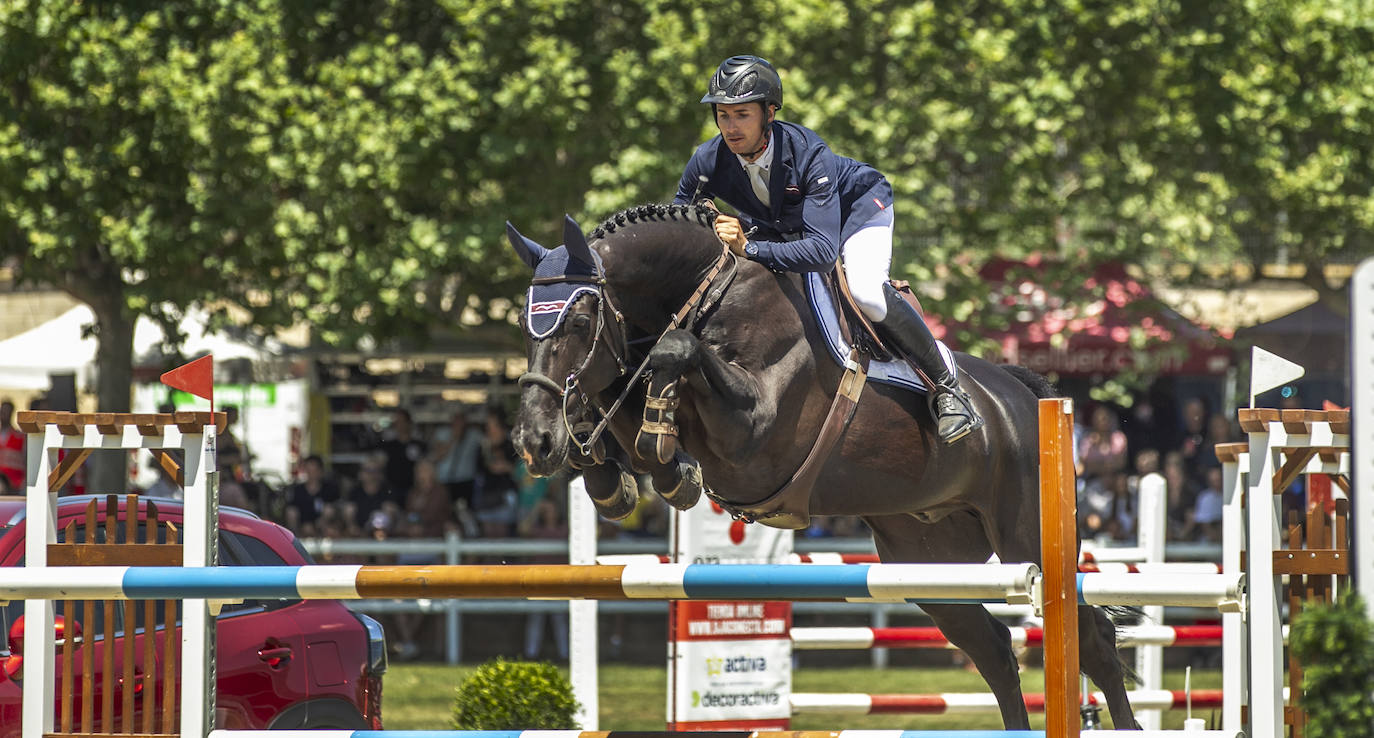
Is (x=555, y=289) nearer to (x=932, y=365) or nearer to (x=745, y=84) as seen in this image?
A: (x=745, y=84)

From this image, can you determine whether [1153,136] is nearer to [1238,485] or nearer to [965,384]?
[965,384]

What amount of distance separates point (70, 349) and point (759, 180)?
463 inches

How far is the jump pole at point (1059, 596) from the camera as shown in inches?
124

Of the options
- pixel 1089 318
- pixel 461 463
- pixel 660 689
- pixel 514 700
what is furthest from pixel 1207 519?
pixel 514 700

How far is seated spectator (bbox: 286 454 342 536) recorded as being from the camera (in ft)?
41.1

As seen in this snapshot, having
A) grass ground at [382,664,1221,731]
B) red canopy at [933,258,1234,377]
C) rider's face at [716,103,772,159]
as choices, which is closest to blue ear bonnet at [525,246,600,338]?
rider's face at [716,103,772,159]

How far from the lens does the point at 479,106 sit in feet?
41.0

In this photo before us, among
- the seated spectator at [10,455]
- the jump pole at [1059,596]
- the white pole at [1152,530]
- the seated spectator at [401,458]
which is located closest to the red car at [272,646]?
the jump pole at [1059,596]

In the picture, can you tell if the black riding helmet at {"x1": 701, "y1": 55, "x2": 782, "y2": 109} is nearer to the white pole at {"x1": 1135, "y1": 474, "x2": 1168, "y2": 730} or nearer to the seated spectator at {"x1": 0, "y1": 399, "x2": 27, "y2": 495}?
the white pole at {"x1": 1135, "y1": 474, "x2": 1168, "y2": 730}

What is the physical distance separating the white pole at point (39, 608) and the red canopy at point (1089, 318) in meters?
A: 9.56

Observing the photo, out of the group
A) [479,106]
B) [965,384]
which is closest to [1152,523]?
[965,384]

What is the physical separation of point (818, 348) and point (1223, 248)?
11.1 meters

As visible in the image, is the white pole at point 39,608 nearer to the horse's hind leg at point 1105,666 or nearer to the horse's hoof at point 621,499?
the horse's hoof at point 621,499

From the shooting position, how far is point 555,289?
14.2 ft
